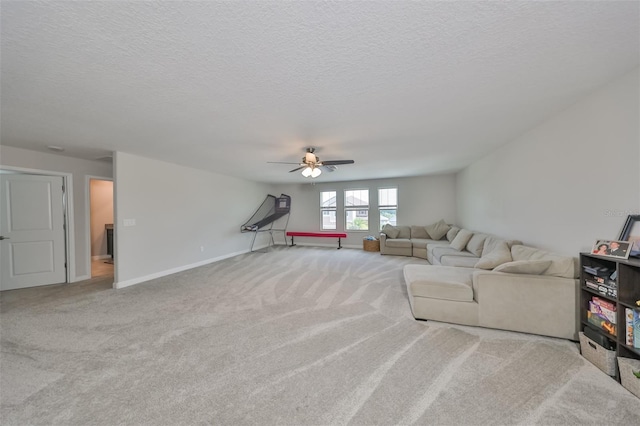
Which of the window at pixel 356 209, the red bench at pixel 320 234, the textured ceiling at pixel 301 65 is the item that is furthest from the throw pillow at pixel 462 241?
the red bench at pixel 320 234

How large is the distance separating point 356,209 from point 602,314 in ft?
20.1

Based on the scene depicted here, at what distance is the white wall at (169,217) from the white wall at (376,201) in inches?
90.0

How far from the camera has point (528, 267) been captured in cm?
226

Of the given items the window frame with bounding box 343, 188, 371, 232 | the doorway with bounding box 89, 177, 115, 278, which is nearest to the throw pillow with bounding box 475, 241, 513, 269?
the window frame with bounding box 343, 188, 371, 232

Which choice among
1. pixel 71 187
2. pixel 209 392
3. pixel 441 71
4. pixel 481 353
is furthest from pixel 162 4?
pixel 71 187

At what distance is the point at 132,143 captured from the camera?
11.2ft

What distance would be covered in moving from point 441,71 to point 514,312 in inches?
94.7

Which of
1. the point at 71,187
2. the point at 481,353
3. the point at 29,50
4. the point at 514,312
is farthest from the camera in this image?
the point at 71,187

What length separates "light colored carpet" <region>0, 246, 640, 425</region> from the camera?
142cm

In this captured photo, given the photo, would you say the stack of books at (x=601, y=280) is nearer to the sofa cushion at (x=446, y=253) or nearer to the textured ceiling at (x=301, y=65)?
the textured ceiling at (x=301, y=65)

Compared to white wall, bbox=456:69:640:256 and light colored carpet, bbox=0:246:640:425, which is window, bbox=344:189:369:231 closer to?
white wall, bbox=456:69:640:256

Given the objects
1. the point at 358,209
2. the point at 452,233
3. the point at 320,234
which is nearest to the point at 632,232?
the point at 452,233

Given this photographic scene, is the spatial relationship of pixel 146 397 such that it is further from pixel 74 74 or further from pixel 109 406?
pixel 74 74

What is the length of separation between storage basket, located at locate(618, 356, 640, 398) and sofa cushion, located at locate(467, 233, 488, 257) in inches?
99.8
